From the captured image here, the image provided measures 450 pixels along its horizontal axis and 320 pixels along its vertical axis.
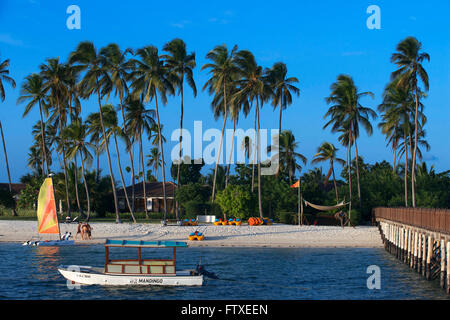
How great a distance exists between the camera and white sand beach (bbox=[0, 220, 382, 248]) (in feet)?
148

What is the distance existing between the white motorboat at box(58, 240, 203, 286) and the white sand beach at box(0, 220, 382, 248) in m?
17.3

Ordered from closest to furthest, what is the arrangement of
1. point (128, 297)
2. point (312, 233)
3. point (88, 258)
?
point (128, 297), point (88, 258), point (312, 233)

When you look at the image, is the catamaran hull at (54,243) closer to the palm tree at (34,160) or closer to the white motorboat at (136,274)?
the white motorboat at (136,274)

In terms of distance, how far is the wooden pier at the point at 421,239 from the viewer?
24.5 m

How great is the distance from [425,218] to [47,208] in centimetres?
2566

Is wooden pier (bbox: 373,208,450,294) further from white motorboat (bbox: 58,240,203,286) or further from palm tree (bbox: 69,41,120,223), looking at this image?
palm tree (bbox: 69,41,120,223)

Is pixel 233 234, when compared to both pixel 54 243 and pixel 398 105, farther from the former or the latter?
pixel 398 105

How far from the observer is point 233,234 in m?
47.7

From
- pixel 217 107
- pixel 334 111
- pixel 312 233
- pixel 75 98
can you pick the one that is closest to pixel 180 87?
pixel 217 107

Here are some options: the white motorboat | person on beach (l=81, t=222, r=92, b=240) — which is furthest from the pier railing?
person on beach (l=81, t=222, r=92, b=240)
